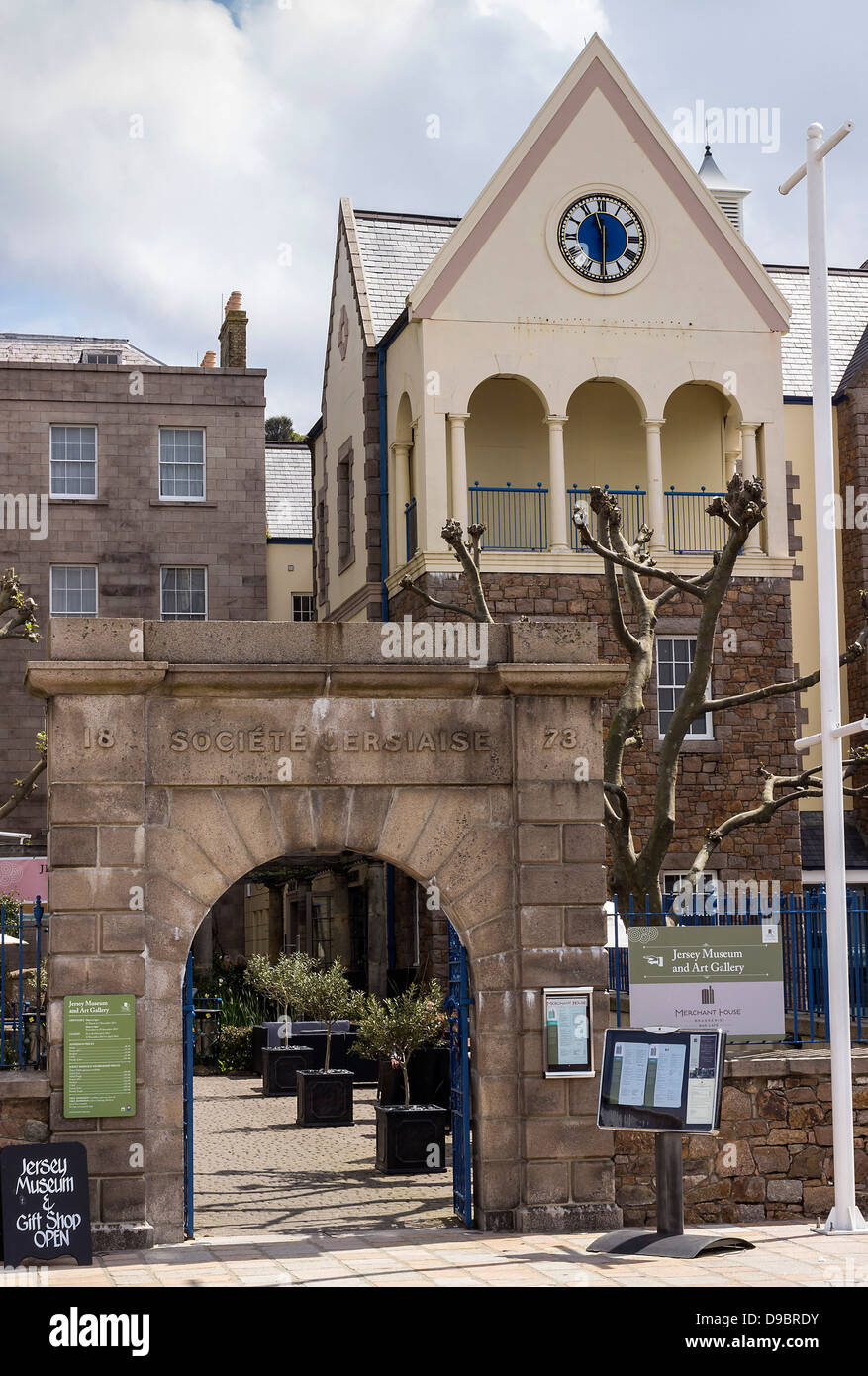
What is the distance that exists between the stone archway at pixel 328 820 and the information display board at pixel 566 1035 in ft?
0.26

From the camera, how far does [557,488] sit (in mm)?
25172

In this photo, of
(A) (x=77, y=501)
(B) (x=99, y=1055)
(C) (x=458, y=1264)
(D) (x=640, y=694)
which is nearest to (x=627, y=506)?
(D) (x=640, y=694)

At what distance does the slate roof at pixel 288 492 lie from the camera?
38.4 meters

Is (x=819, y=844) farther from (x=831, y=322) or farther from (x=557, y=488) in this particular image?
(x=831, y=322)

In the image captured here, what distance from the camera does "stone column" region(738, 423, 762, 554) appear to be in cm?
2562

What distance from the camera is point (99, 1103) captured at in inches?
439

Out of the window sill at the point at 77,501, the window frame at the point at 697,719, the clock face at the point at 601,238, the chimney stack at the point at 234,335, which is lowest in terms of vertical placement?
the window frame at the point at 697,719

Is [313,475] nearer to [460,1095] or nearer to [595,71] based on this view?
[595,71]

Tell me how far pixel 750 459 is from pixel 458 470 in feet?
15.3

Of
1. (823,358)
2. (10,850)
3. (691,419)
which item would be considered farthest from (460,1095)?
(10,850)

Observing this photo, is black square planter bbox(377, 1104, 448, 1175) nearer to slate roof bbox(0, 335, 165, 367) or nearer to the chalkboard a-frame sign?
Result: the chalkboard a-frame sign

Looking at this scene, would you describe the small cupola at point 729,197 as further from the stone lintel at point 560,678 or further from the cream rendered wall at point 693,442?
the stone lintel at point 560,678

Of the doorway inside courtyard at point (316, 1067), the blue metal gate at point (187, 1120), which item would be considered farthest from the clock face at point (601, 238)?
the blue metal gate at point (187, 1120)

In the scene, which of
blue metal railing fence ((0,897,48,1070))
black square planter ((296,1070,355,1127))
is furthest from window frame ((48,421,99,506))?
blue metal railing fence ((0,897,48,1070))
